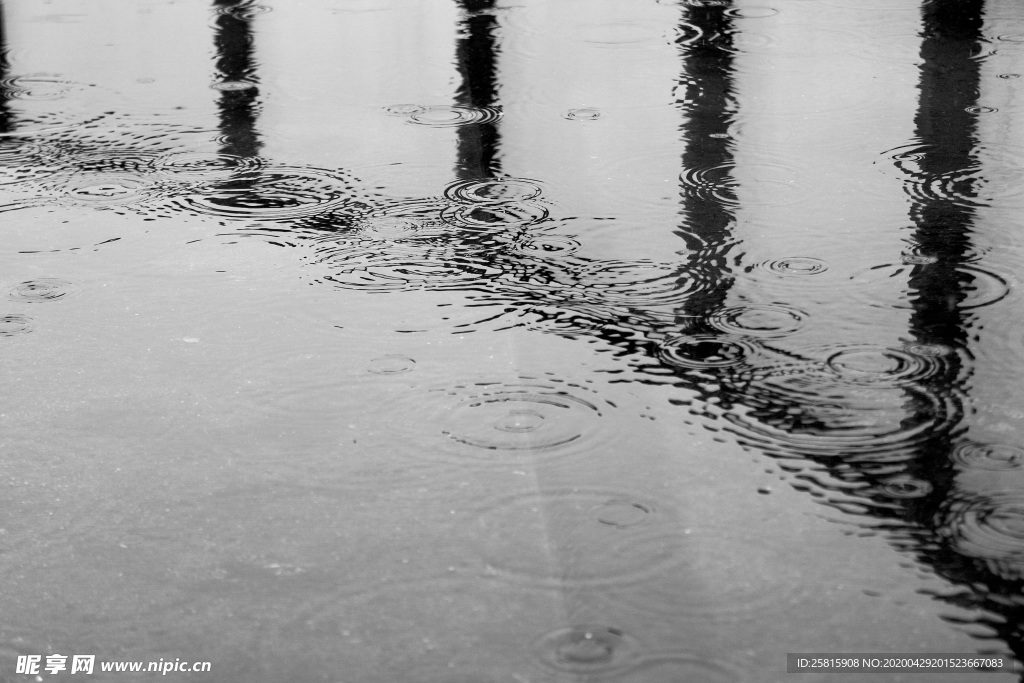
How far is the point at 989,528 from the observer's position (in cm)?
201

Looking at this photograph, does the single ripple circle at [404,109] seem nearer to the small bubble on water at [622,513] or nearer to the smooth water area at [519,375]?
the smooth water area at [519,375]

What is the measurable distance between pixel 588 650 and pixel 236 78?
14.0 feet

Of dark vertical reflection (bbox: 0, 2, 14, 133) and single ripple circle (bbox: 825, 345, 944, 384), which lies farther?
dark vertical reflection (bbox: 0, 2, 14, 133)

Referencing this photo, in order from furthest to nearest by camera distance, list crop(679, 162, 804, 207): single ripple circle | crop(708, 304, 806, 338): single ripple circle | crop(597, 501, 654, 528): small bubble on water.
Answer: crop(679, 162, 804, 207): single ripple circle
crop(708, 304, 806, 338): single ripple circle
crop(597, 501, 654, 528): small bubble on water

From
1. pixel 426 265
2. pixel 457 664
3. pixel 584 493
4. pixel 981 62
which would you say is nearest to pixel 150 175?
pixel 426 265

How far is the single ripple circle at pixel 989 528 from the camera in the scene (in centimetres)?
193

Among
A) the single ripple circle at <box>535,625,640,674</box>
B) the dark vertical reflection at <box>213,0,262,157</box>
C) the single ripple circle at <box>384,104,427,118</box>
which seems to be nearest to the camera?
the single ripple circle at <box>535,625,640,674</box>

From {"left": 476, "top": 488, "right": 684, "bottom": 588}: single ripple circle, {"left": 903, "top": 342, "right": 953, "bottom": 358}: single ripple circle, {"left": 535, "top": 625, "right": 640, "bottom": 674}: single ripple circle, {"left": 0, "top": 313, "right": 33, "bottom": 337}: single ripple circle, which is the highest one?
{"left": 0, "top": 313, "right": 33, "bottom": 337}: single ripple circle

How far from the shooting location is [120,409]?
2.53 m

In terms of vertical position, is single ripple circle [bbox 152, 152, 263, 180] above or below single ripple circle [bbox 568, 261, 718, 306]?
above

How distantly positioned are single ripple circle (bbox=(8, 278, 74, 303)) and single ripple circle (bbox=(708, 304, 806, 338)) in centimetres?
181

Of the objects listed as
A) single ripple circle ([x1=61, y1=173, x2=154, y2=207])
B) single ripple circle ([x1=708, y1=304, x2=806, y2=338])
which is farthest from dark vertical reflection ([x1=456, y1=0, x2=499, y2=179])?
single ripple circle ([x1=708, y1=304, x2=806, y2=338])

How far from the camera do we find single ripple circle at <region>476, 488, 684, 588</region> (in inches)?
76.2

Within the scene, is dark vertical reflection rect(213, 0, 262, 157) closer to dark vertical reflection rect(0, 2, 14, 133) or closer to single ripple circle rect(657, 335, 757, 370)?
dark vertical reflection rect(0, 2, 14, 133)
